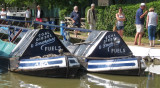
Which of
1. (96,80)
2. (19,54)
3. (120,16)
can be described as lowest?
(96,80)

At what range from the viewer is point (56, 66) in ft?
32.2

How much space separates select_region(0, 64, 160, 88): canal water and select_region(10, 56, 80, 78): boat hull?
19 cm

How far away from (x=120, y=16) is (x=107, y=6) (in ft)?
16.7

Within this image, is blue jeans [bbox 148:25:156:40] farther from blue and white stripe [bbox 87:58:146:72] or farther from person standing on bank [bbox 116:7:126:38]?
blue and white stripe [bbox 87:58:146:72]

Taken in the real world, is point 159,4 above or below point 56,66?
above

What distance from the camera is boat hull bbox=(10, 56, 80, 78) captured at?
9812 mm

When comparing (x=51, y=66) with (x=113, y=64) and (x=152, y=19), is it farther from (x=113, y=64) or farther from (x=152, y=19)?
(x=152, y=19)

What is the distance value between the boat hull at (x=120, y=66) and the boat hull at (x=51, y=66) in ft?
2.55

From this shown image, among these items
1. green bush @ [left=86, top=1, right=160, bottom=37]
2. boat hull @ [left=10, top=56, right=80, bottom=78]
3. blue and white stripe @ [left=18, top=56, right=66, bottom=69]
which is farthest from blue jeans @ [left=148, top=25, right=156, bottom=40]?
blue and white stripe @ [left=18, top=56, right=66, bottom=69]

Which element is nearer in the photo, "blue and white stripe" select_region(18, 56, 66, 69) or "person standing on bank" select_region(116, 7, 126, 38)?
"blue and white stripe" select_region(18, 56, 66, 69)

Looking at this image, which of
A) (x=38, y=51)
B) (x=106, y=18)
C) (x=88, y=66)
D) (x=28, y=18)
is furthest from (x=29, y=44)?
(x=28, y=18)

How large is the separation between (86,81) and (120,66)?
1.18m

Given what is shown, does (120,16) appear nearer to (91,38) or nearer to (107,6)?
(91,38)

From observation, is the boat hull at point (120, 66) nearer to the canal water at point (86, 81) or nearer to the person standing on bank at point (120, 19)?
the canal water at point (86, 81)
